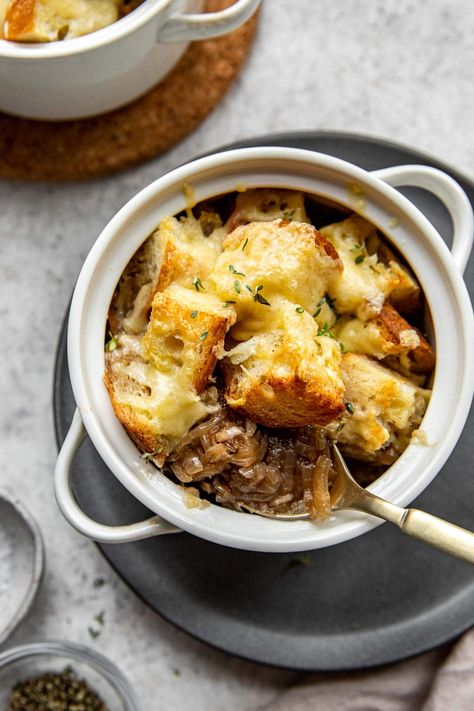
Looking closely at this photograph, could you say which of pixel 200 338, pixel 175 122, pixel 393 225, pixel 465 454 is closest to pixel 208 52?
pixel 175 122

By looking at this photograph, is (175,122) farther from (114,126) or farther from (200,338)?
(200,338)

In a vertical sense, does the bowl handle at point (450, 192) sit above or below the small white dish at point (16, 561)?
above

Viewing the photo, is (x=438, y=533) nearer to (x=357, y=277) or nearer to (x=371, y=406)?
(x=371, y=406)

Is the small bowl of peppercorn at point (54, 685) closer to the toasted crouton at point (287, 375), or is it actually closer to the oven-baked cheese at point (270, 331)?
the oven-baked cheese at point (270, 331)

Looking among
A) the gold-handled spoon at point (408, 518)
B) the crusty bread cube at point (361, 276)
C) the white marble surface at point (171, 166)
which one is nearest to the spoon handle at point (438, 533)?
the gold-handled spoon at point (408, 518)

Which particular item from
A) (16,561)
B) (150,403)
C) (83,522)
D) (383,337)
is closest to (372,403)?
(383,337)

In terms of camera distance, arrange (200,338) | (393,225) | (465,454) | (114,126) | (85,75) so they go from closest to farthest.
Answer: (200,338), (393,225), (85,75), (465,454), (114,126)
